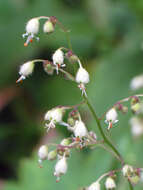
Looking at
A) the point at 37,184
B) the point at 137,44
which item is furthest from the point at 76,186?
the point at 137,44

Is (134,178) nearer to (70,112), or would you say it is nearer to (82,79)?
(70,112)

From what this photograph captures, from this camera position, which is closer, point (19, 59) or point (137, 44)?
point (137, 44)

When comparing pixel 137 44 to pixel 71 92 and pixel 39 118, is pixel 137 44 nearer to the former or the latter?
pixel 71 92

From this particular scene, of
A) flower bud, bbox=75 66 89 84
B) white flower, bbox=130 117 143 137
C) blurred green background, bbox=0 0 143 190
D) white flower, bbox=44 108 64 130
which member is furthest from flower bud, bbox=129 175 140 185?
blurred green background, bbox=0 0 143 190

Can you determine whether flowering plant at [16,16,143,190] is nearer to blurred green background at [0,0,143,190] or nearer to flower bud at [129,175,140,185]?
flower bud at [129,175,140,185]

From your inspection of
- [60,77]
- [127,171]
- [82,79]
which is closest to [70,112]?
[82,79]

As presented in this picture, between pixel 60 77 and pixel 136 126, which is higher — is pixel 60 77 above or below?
above

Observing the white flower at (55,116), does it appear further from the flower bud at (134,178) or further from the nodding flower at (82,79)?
the flower bud at (134,178)

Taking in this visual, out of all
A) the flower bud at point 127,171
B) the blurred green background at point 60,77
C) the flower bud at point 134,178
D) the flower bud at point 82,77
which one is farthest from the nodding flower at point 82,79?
the blurred green background at point 60,77
